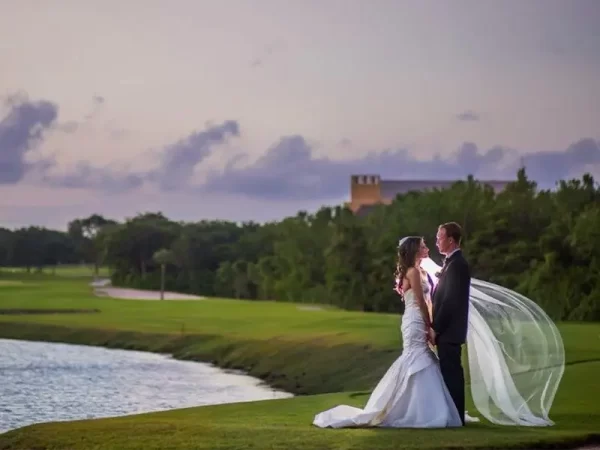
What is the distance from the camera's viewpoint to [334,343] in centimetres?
3878

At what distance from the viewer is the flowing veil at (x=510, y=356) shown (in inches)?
660

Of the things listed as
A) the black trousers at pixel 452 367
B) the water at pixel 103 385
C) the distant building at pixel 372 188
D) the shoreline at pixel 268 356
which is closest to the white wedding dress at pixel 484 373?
the black trousers at pixel 452 367

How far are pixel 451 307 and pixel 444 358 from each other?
76 centimetres

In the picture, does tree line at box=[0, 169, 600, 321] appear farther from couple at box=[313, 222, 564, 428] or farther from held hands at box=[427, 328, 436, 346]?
held hands at box=[427, 328, 436, 346]

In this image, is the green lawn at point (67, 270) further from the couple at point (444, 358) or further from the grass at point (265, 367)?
the couple at point (444, 358)

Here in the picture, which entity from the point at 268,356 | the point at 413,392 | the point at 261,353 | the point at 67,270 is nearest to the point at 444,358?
the point at 413,392

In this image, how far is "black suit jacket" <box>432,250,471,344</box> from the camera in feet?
51.7

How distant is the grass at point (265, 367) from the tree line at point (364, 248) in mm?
9827

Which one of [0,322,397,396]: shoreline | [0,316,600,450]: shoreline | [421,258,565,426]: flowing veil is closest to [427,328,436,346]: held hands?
[421,258,565,426]: flowing veil

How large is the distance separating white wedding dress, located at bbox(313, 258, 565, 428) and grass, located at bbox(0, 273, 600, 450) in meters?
0.44

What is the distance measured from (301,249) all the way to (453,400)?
250 ft

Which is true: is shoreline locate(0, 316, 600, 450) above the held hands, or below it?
below

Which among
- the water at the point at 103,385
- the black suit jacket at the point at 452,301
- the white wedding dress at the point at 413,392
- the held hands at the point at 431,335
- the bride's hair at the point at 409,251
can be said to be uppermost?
the bride's hair at the point at 409,251

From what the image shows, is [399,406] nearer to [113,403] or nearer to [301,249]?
[113,403]
